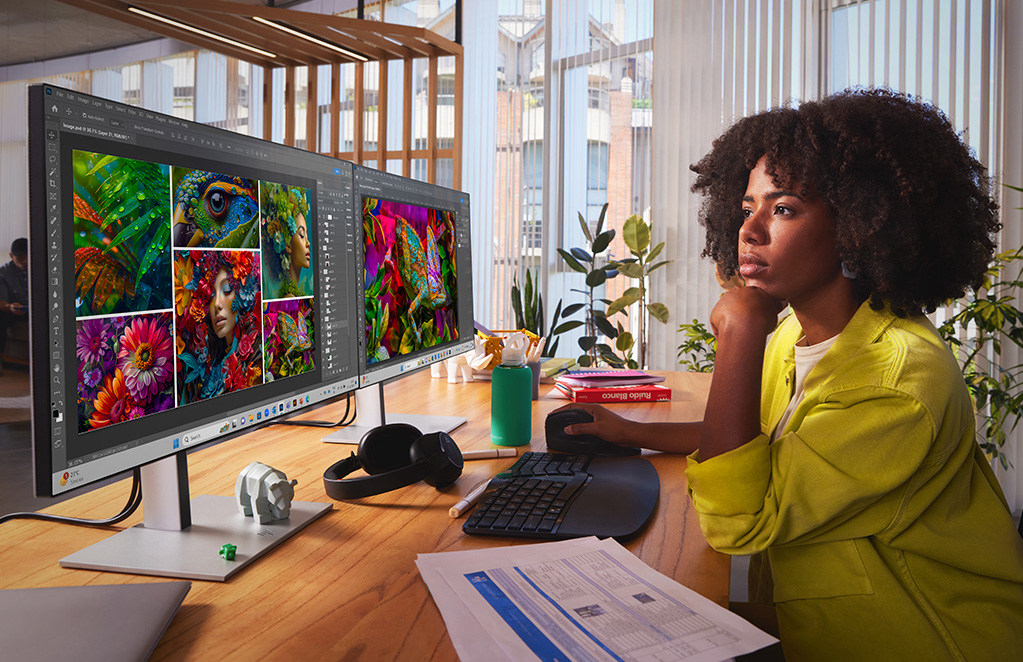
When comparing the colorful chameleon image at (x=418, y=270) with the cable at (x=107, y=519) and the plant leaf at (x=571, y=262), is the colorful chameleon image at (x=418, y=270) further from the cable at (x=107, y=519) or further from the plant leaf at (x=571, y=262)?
the plant leaf at (x=571, y=262)

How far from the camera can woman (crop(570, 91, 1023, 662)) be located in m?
0.84

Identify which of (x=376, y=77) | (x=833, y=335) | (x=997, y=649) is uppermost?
(x=376, y=77)

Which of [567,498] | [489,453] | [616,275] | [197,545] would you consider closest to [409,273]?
[489,453]

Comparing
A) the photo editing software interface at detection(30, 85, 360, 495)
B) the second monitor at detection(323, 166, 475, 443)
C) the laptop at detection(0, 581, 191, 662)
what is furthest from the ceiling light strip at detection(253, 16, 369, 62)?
the laptop at detection(0, 581, 191, 662)

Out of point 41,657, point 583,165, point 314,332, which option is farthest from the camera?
point 583,165

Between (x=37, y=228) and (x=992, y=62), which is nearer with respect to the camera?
(x=37, y=228)

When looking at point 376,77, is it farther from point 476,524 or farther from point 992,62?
point 476,524

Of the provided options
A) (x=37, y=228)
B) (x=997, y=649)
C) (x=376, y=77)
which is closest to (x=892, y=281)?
(x=997, y=649)

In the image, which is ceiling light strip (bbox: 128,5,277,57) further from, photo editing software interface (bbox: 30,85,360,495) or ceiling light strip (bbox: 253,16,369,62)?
photo editing software interface (bbox: 30,85,360,495)

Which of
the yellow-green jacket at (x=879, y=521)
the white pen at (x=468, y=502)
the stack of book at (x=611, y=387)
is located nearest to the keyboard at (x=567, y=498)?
the white pen at (x=468, y=502)

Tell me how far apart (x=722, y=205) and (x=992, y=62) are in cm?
291

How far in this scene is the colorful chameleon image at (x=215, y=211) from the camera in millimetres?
814

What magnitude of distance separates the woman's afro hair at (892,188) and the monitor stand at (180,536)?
0.82 metres

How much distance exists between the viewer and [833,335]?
103 cm
